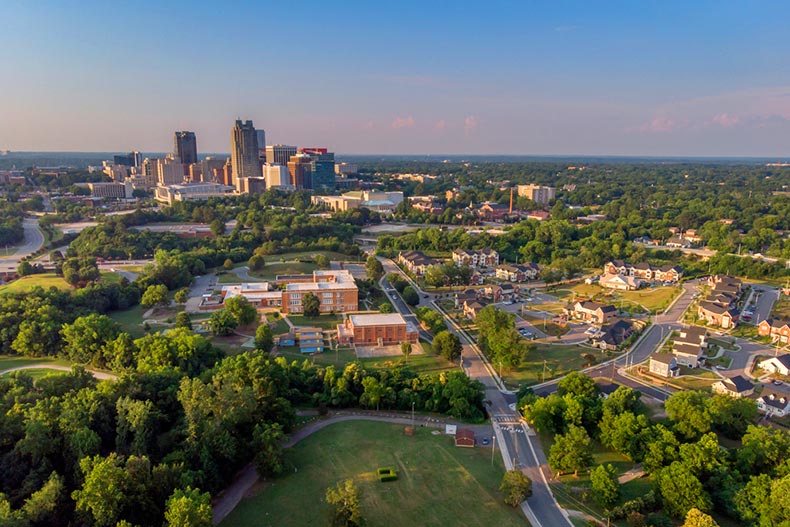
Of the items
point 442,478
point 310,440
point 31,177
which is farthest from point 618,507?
point 31,177

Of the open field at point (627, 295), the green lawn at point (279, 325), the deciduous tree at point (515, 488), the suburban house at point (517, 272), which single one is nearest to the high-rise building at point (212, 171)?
the suburban house at point (517, 272)

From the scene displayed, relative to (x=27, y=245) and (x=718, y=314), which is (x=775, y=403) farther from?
(x=27, y=245)

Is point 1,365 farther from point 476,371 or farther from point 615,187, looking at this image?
point 615,187

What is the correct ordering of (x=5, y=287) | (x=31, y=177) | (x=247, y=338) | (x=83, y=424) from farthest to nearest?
1. (x=31, y=177)
2. (x=5, y=287)
3. (x=247, y=338)
4. (x=83, y=424)

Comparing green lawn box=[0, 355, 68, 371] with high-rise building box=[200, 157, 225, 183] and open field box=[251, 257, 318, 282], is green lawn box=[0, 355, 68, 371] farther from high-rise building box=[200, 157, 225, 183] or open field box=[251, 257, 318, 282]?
high-rise building box=[200, 157, 225, 183]

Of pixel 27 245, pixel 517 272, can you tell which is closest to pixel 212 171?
pixel 27 245
